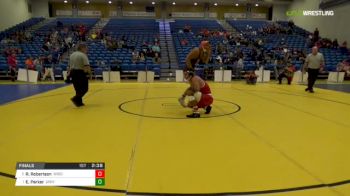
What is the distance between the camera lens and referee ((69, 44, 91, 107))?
6.71 m

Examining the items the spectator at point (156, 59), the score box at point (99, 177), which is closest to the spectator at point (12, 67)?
the spectator at point (156, 59)

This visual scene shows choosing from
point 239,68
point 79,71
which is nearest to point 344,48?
point 239,68

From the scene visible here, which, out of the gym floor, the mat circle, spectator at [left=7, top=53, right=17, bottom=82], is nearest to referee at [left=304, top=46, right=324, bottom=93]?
the gym floor

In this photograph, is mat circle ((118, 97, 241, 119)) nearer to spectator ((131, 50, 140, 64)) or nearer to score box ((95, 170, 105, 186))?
score box ((95, 170, 105, 186))

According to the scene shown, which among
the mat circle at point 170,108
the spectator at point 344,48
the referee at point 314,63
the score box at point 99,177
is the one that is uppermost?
the spectator at point 344,48

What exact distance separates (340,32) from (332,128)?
20.4 meters

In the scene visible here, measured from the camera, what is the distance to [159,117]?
562 centimetres

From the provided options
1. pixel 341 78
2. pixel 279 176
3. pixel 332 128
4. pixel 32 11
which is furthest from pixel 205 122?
pixel 32 11

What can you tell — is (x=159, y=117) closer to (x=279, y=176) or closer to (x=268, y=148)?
(x=268, y=148)

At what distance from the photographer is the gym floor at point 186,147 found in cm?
278

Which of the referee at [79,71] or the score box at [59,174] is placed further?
the referee at [79,71]

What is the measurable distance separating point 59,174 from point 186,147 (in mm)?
1895

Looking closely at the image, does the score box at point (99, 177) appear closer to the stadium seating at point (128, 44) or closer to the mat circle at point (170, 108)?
the mat circle at point (170, 108)

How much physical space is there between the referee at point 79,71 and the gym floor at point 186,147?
0.32 meters
